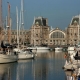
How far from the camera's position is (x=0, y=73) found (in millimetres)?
42156

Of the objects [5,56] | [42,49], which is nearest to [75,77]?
[5,56]

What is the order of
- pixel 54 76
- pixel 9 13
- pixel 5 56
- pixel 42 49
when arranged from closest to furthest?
pixel 54 76, pixel 5 56, pixel 9 13, pixel 42 49

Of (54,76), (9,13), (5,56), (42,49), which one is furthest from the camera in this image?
(42,49)

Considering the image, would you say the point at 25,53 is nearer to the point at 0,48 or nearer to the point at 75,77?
the point at 0,48

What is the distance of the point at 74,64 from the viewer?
138 feet

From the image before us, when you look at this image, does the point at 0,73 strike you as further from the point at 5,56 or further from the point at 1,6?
the point at 1,6

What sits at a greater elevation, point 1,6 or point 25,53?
point 1,6

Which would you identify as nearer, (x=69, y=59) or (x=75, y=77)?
(x=75, y=77)

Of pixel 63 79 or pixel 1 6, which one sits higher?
pixel 1 6

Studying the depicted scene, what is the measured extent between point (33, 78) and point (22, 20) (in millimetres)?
46228

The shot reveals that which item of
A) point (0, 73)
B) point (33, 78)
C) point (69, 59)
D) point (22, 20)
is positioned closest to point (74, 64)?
point (69, 59)

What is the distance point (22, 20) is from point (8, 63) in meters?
28.8

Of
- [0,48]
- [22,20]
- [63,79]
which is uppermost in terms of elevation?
[22,20]

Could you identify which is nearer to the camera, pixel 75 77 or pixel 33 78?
pixel 75 77
